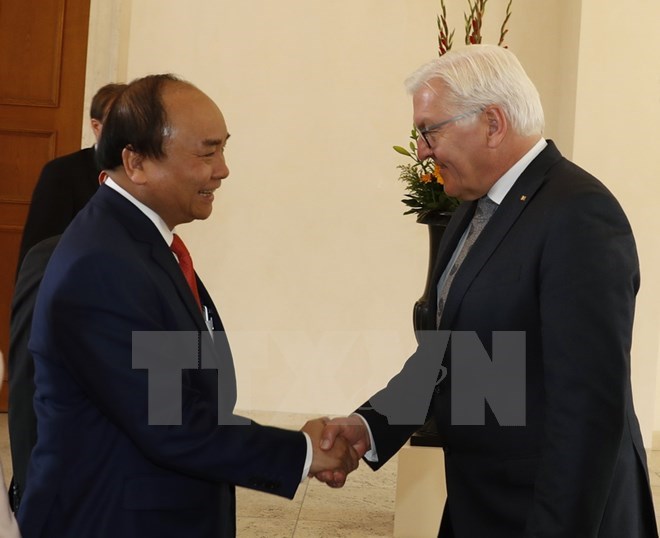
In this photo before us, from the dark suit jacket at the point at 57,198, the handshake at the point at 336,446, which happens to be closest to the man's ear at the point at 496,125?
the handshake at the point at 336,446

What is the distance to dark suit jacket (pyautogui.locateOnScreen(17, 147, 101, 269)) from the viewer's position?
3828 mm

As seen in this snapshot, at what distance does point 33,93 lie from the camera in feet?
21.7

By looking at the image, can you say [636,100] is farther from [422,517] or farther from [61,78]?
[61,78]

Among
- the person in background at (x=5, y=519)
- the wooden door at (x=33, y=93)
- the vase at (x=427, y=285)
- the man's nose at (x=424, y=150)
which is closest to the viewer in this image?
the person in background at (x=5, y=519)

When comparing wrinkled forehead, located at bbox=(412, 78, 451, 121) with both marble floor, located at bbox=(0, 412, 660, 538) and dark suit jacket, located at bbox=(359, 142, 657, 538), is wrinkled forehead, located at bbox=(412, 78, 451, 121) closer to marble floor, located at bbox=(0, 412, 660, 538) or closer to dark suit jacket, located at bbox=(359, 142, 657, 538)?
dark suit jacket, located at bbox=(359, 142, 657, 538)

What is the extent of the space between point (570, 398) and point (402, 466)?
2686 mm

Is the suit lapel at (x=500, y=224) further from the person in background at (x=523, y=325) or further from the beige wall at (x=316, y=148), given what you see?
the beige wall at (x=316, y=148)

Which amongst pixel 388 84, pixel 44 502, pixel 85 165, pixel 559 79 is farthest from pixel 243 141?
pixel 44 502

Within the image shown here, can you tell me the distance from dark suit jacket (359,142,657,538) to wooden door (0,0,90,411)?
15.6 ft

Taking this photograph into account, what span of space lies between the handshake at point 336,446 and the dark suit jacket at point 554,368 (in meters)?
0.34

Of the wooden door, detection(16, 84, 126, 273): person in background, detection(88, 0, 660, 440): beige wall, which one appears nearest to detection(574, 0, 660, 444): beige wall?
detection(88, 0, 660, 440): beige wall

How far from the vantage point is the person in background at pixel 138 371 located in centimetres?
199

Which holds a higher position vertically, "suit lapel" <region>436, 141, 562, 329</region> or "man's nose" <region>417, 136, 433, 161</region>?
"man's nose" <region>417, 136, 433, 161</region>

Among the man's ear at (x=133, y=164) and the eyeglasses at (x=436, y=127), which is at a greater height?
the eyeglasses at (x=436, y=127)
